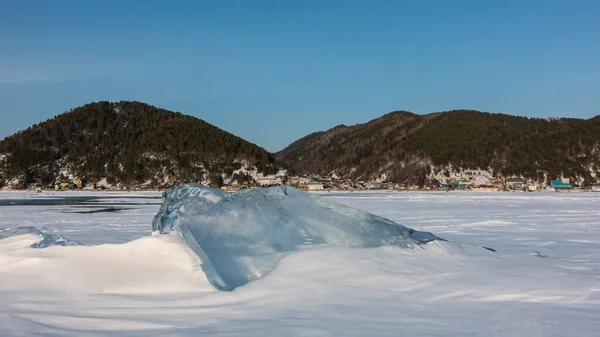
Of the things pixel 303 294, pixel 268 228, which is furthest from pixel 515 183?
pixel 303 294

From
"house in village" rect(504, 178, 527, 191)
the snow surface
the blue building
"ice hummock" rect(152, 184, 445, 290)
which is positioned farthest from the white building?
the snow surface

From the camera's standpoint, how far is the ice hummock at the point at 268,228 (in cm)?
799

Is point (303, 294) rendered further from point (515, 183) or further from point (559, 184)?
point (559, 184)

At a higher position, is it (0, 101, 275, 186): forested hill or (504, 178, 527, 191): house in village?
(0, 101, 275, 186): forested hill

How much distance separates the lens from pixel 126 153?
180 meters

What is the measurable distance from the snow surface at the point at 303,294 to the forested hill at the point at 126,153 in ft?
508

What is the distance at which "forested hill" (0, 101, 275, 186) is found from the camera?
16862 centimetres

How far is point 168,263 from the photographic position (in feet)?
23.9

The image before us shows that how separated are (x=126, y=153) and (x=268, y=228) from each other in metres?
183

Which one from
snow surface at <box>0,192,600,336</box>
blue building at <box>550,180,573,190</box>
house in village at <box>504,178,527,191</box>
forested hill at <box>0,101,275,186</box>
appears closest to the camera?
snow surface at <box>0,192,600,336</box>

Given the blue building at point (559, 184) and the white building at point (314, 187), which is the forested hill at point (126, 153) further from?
the blue building at point (559, 184)

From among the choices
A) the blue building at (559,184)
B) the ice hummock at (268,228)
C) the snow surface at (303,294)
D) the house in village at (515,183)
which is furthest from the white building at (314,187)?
the snow surface at (303,294)

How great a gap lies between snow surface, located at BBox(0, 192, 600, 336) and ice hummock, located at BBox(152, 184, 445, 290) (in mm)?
450

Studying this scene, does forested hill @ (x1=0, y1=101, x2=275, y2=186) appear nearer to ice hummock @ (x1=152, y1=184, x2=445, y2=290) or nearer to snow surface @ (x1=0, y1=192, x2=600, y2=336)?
ice hummock @ (x1=152, y1=184, x2=445, y2=290)
